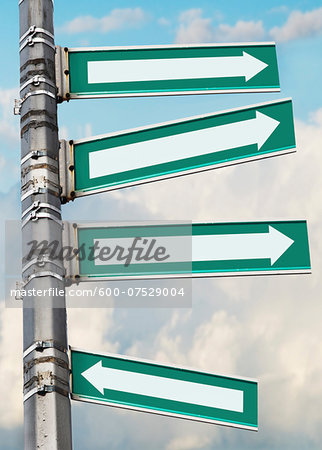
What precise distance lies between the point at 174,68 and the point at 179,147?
0.54 meters

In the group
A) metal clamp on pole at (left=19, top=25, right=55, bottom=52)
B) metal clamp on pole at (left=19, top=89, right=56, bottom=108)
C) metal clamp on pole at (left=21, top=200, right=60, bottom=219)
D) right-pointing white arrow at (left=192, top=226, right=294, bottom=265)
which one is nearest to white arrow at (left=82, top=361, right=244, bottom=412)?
right-pointing white arrow at (left=192, top=226, right=294, bottom=265)

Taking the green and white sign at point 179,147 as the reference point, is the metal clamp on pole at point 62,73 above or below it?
above

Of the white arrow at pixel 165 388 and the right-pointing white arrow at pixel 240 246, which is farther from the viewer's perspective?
the right-pointing white arrow at pixel 240 246

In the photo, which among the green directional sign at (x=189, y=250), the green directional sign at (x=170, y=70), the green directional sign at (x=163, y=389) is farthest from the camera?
the green directional sign at (x=170, y=70)

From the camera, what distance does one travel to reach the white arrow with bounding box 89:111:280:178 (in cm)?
432

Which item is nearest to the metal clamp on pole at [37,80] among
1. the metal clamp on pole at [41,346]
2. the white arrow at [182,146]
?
the white arrow at [182,146]

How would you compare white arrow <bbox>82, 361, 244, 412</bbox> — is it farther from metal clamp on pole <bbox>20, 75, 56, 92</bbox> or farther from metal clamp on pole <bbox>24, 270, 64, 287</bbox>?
metal clamp on pole <bbox>20, 75, 56, 92</bbox>

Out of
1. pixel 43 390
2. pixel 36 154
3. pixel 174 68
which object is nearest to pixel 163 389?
pixel 43 390

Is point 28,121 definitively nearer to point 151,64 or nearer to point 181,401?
point 151,64

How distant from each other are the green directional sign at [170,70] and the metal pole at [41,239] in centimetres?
21

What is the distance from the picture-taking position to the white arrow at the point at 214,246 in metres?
4.17

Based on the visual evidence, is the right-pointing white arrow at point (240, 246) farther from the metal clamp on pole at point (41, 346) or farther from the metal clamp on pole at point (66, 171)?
the metal clamp on pole at point (41, 346)

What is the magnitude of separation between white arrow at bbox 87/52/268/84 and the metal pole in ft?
1.08

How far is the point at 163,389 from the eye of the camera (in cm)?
406
